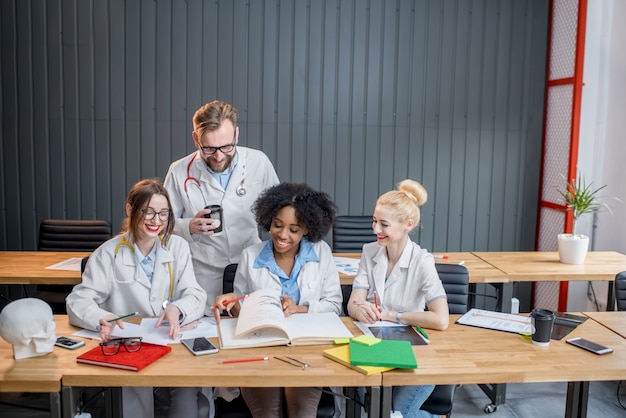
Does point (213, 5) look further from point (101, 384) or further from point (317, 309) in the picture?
point (101, 384)

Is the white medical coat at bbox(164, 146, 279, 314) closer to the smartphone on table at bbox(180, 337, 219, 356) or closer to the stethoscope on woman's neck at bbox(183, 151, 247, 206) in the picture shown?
the stethoscope on woman's neck at bbox(183, 151, 247, 206)

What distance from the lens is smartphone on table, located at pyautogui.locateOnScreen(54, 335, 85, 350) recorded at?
7.36 ft

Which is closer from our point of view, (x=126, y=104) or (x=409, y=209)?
(x=409, y=209)

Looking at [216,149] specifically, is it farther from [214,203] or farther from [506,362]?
[506,362]

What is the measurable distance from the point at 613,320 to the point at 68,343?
223 cm

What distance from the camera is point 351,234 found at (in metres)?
4.58

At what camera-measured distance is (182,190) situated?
3.32 metres

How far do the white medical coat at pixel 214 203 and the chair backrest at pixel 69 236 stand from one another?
47.6 inches

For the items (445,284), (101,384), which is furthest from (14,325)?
(445,284)

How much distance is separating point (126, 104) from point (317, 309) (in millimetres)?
2997

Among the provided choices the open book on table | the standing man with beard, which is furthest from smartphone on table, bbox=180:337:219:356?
Result: the standing man with beard

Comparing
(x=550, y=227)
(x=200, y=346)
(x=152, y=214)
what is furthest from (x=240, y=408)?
(x=550, y=227)

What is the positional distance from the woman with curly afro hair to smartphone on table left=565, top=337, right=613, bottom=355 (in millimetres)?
985

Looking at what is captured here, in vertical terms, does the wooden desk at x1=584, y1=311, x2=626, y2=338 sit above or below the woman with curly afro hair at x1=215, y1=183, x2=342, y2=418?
below
